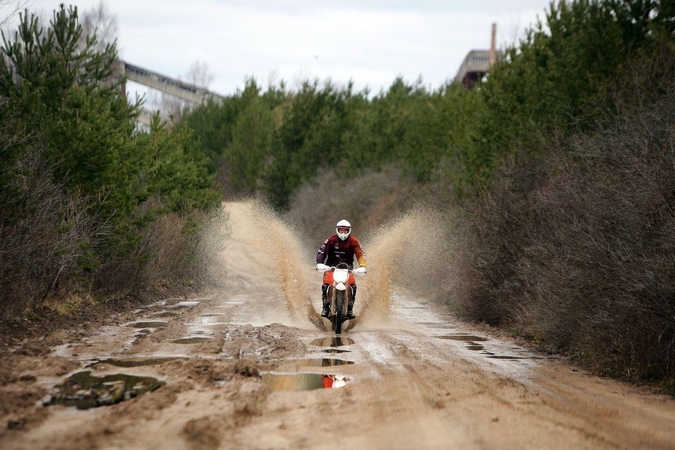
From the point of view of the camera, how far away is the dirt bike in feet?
57.6

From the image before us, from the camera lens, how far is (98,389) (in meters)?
9.70

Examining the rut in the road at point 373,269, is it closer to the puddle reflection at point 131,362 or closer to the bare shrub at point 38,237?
the bare shrub at point 38,237

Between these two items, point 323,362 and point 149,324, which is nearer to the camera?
point 323,362

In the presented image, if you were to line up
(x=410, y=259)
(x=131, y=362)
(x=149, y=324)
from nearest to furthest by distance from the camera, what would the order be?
1. (x=131, y=362)
2. (x=149, y=324)
3. (x=410, y=259)

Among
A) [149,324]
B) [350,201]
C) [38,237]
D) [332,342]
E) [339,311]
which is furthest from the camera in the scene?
[350,201]

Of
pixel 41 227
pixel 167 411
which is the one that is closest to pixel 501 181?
pixel 41 227

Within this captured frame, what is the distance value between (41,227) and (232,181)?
61.5 metres

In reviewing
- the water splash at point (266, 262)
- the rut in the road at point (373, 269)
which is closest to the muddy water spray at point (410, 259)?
the rut in the road at point (373, 269)

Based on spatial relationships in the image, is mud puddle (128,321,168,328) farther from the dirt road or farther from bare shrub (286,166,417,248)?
bare shrub (286,166,417,248)

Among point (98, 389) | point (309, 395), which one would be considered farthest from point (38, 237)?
point (309, 395)

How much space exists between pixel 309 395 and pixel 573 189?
7409 millimetres

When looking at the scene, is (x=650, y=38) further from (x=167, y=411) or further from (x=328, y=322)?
(x=167, y=411)

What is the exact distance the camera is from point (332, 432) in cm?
786

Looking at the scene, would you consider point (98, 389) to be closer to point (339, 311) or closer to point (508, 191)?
point (339, 311)
